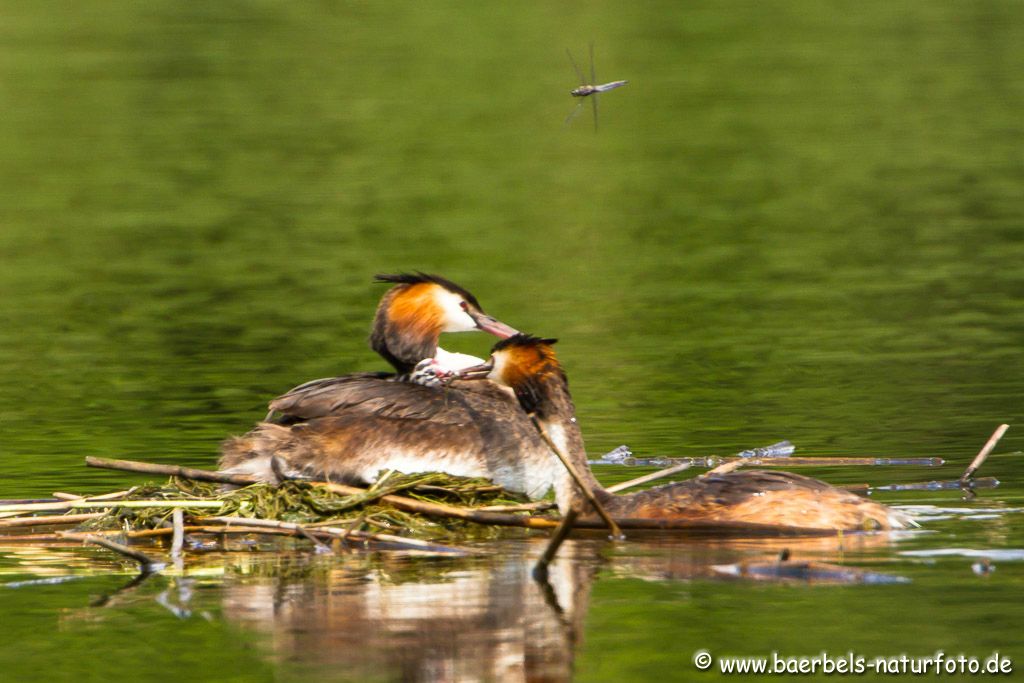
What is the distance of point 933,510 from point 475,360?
9.30ft

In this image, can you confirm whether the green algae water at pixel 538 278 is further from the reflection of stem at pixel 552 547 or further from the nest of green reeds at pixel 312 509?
the nest of green reeds at pixel 312 509

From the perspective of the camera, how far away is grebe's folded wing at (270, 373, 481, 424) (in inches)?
420

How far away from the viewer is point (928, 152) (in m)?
26.0

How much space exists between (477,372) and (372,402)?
56 cm

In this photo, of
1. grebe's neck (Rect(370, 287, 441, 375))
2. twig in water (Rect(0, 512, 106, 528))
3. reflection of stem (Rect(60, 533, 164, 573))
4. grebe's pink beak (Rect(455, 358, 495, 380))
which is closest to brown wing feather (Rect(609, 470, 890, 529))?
grebe's pink beak (Rect(455, 358, 495, 380))

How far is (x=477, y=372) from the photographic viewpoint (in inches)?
421

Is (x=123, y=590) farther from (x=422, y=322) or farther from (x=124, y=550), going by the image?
(x=422, y=322)

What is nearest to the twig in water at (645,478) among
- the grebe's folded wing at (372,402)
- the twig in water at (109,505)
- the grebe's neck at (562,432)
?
the grebe's neck at (562,432)

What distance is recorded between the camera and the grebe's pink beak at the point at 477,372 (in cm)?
1063

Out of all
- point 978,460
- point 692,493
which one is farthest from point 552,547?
point 978,460

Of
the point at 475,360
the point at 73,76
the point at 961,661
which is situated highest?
the point at 73,76

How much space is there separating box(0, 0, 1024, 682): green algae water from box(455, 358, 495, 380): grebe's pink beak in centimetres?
134

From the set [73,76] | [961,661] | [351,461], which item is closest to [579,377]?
[351,461]

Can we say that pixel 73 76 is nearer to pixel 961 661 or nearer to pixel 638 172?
pixel 638 172
